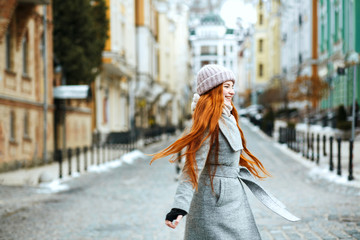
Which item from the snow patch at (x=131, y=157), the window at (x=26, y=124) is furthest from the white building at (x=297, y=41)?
the window at (x=26, y=124)

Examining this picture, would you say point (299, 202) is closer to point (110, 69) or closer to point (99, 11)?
point (99, 11)

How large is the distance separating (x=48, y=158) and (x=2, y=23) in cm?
616

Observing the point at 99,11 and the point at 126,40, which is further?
the point at 126,40

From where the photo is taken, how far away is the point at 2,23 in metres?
14.1

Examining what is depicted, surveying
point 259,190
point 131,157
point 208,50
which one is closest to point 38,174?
point 131,157

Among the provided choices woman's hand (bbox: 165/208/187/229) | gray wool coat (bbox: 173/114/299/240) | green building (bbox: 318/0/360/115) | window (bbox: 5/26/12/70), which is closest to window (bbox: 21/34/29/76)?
window (bbox: 5/26/12/70)

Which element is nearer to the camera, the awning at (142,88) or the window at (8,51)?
the window at (8,51)

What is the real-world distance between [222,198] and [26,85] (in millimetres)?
15708

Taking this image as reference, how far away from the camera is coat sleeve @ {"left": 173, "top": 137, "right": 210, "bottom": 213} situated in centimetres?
320

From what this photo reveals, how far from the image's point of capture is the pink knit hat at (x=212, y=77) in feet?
11.2

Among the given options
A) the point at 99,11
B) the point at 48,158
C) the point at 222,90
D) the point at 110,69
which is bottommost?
the point at 48,158

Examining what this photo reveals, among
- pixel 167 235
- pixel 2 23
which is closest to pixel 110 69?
pixel 2 23

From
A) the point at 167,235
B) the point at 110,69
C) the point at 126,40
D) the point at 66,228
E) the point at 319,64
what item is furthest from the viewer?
the point at 319,64

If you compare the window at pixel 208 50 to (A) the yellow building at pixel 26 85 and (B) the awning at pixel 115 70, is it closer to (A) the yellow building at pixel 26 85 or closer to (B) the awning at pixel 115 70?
(B) the awning at pixel 115 70
